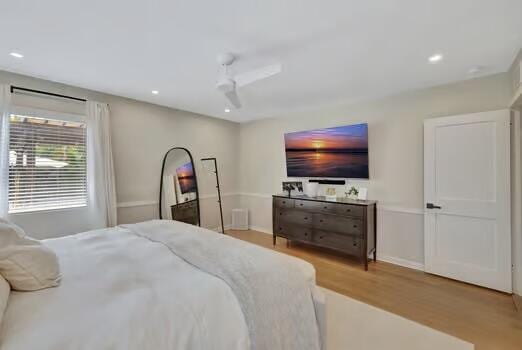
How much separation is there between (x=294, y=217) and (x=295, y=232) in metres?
0.26

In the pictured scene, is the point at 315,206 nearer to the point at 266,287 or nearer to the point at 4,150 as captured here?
the point at 266,287

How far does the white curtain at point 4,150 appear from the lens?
2760mm

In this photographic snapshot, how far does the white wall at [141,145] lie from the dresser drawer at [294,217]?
1538 mm

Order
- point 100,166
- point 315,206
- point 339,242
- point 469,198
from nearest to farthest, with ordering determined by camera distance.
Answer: point 469,198, point 100,166, point 339,242, point 315,206

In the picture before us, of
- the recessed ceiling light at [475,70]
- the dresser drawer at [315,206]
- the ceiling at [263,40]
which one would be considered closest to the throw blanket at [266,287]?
the ceiling at [263,40]

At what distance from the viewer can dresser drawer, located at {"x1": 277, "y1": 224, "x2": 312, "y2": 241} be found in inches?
161

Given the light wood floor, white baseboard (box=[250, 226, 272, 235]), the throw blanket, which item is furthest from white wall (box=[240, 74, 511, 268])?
the throw blanket

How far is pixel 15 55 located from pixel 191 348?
3215 millimetres

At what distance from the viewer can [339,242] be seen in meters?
3.71

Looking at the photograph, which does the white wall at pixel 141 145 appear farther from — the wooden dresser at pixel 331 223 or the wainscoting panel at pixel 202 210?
the wooden dresser at pixel 331 223

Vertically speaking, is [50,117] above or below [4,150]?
above

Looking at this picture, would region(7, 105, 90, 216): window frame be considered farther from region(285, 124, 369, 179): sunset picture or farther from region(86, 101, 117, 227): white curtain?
region(285, 124, 369, 179): sunset picture

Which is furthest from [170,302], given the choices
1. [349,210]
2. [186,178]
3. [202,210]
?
[202,210]

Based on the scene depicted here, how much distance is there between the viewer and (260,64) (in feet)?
8.63
